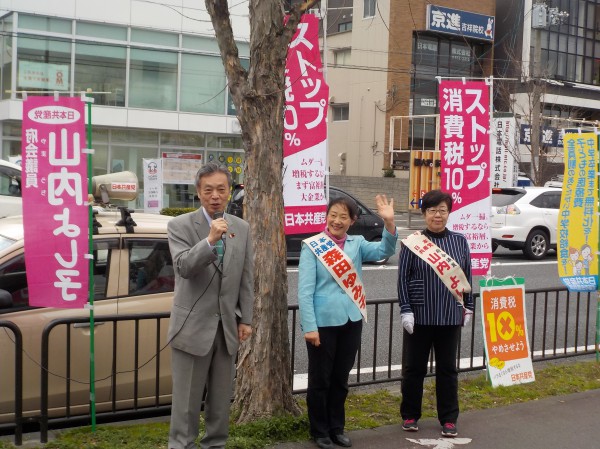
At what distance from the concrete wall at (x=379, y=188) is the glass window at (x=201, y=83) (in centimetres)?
Result: 1272

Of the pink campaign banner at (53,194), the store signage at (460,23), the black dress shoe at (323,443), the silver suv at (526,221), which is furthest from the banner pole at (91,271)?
the store signage at (460,23)

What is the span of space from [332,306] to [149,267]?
1649 mm

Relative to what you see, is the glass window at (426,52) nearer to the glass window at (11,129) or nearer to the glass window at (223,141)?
the glass window at (223,141)

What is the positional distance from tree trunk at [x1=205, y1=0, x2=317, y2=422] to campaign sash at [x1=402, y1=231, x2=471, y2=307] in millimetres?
959

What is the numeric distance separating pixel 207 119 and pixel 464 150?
759 inches

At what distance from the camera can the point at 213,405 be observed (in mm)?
4402

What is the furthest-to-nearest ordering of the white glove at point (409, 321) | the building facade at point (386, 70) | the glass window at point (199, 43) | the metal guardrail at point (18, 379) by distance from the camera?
1. the building facade at point (386, 70)
2. the glass window at point (199, 43)
3. the white glove at point (409, 321)
4. the metal guardrail at point (18, 379)

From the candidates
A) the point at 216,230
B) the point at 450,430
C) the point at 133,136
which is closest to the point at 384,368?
the point at 450,430

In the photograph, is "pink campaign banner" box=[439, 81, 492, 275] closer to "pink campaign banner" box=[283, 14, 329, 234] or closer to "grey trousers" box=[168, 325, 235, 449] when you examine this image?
"pink campaign banner" box=[283, 14, 329, 234]

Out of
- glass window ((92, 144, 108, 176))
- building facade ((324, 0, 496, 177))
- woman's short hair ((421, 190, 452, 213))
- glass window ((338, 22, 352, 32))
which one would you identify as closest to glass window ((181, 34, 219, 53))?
glass window ((92, 144, 108, 176))

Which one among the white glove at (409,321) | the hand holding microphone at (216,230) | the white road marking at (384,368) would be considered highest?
the hand holding microphone at (216,230)

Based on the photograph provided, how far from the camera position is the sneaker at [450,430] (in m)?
5.48

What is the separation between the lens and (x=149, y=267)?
5789 millimetres

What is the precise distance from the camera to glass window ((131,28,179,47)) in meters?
24.0
